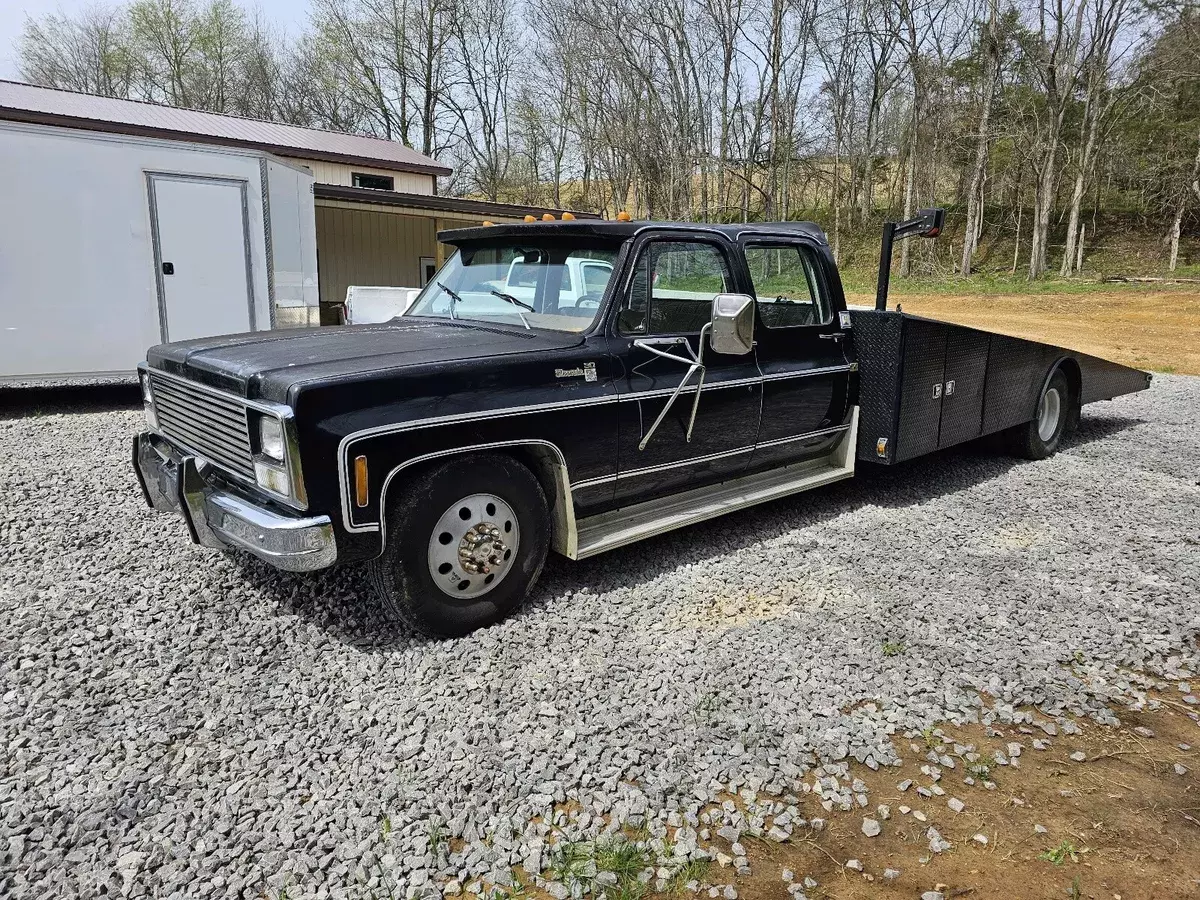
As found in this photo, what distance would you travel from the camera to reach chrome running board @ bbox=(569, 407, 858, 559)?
4172 millimetres

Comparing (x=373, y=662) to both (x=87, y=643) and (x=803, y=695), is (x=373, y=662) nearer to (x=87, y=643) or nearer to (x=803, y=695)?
(x=87, y=643)

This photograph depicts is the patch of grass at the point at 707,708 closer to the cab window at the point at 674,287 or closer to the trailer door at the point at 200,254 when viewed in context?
the cab window at the point at 674,287

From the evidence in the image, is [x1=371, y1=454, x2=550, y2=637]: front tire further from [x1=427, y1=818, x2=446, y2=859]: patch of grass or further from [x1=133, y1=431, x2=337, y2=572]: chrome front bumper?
[x1=427, y1=818, x2=446, y2=859]: patch of grass

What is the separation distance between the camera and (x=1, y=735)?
293 centimetres

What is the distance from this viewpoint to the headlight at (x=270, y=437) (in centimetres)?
321

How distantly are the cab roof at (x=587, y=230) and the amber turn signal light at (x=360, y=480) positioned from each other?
72.5 inches

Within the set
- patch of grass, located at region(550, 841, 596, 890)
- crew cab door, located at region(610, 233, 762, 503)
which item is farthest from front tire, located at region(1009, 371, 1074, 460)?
patch of grass, located at region(550, 841, 596, 890)

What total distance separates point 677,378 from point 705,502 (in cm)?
79

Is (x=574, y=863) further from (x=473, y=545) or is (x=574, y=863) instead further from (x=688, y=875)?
(x=473, y=545)

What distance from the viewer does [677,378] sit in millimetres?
4398

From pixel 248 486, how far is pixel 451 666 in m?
1.16

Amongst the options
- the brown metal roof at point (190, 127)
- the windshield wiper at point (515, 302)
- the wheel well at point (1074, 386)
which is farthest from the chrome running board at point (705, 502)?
the brown metal roof at point (190, 127)

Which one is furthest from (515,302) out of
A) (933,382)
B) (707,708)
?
(933,382)

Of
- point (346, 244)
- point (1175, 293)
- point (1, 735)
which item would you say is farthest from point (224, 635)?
point (1175, 293)
